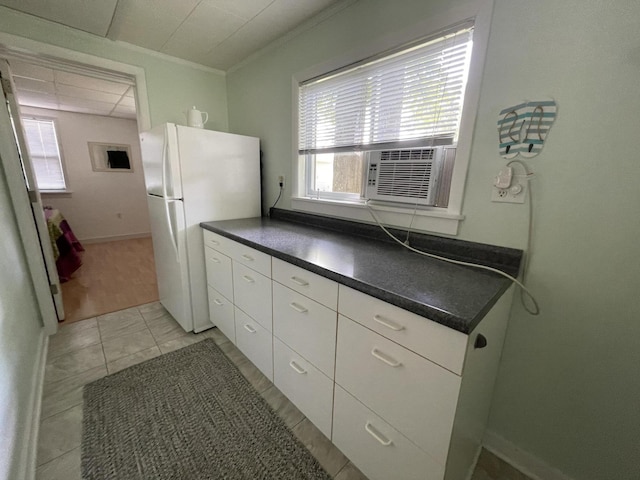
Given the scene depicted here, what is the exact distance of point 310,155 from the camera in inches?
77.0

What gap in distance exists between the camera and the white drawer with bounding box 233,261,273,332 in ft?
4.66

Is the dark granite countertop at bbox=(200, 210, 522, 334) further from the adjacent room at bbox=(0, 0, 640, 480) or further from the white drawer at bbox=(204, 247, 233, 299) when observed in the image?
the white drawer at bbox=(204, 247, 233, 299)

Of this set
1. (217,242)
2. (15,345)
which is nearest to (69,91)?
(217,242)

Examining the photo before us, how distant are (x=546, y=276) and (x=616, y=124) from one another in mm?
562

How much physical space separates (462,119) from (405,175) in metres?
0.34

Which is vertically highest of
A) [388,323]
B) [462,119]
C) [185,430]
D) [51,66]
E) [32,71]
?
[32,71]

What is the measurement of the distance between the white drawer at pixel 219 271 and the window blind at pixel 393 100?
1.02 m

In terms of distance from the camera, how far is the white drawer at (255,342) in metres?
1.50

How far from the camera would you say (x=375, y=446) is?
3.23 feet

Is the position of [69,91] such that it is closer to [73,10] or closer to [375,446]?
[73,10]

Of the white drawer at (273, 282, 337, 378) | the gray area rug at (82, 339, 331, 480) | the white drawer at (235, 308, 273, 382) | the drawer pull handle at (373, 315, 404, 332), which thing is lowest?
the gray area rug at (82, 339, 331, 480)

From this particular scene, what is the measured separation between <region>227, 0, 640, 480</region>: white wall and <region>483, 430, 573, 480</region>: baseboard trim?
16 millimetres

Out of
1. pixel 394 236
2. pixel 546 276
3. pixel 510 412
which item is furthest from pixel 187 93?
pixel 510 412

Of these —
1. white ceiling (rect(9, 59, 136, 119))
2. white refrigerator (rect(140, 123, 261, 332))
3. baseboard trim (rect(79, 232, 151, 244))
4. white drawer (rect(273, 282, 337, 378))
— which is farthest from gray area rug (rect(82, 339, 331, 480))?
baseboard trim (rect(79, 232, 151, 244))
